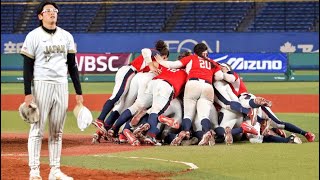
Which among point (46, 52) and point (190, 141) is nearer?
point (46, 52)

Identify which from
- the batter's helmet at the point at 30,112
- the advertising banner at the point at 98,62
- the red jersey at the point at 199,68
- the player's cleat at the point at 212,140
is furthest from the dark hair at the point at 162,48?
the advertising banner at the point at 98,62

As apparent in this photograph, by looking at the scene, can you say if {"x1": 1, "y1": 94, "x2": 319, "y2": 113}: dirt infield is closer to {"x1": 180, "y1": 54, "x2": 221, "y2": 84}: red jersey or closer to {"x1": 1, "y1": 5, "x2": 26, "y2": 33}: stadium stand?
{"x1": 180, "y1": 54, "x2": 221, "y2": 84}: red jersey

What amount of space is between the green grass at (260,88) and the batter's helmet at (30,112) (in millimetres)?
19151

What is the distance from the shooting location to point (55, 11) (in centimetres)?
917

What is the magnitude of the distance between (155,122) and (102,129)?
134cm

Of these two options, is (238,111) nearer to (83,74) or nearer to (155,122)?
(155,122)

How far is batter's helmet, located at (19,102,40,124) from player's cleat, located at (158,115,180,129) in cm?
516

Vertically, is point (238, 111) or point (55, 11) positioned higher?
point (55, 11)

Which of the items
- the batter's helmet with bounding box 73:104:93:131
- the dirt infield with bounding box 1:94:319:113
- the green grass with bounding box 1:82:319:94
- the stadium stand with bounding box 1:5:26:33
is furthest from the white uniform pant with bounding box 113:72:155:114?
the stadium stand with bounding box 1:5:26:33

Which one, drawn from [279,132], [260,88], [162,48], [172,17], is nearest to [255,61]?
[260,88]

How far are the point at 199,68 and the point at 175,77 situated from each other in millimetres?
509

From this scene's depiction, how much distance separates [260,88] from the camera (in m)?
30.1

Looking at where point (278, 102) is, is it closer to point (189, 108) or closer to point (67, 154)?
point (189, 108)

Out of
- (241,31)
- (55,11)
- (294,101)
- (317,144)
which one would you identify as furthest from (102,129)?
(241,31)
